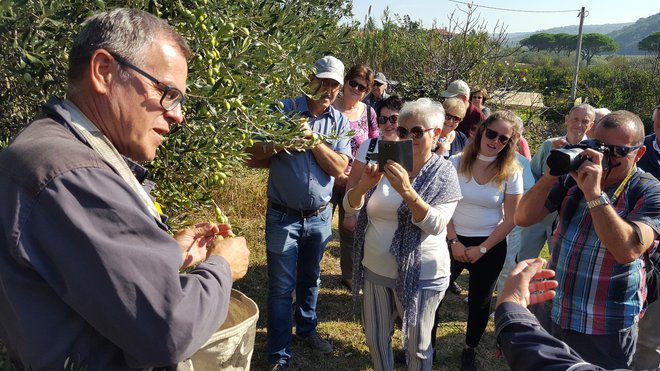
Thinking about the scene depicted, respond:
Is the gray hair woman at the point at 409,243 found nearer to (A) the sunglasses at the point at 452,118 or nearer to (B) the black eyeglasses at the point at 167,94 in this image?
(B) the black eyeglasses at the point at 167,94

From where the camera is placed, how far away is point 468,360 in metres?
4.22

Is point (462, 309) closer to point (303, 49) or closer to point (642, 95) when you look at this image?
point (303, 49)

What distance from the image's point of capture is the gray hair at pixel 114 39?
1447 millimetres

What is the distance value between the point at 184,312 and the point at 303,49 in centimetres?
169

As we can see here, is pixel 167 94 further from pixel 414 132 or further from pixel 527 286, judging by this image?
pixel 414 132

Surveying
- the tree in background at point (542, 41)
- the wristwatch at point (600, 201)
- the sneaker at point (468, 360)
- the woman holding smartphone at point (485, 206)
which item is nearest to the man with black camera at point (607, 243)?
the wristwatch at point (600, 201)

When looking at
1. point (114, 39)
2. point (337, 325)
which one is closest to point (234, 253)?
point (114, 39)

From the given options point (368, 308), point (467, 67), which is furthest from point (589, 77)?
point (368, 308)

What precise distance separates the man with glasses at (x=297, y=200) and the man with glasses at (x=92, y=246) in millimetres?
2082

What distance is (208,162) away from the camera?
2.59m

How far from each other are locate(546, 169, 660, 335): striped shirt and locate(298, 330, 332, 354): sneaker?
1986 mm

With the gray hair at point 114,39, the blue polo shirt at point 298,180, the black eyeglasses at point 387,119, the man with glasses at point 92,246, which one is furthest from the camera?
the black eyeglasses at point 387,119

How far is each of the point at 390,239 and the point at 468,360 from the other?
5.30 ft

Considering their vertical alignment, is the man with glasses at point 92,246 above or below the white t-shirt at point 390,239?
above
